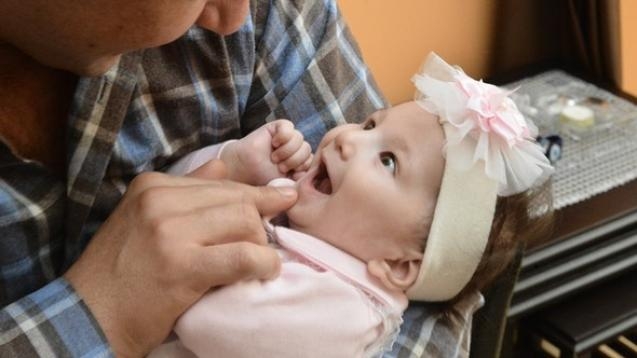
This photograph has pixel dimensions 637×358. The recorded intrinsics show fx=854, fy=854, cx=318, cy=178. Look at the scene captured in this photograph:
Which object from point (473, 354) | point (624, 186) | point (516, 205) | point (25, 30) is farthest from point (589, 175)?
point (25, 30)

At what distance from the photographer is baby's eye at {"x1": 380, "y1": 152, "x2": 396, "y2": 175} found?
0.96 metres

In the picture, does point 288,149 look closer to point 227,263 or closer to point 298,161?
point 298,161

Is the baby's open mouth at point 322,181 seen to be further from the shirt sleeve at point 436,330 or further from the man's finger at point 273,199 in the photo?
the shirt sleeve at point 436,330

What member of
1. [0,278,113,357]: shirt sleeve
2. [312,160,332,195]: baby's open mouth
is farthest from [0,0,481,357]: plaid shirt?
[312,160,332,195]: baby's open mouth

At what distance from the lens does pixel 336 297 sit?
0.90 metres

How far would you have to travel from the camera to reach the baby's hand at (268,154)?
1002mm

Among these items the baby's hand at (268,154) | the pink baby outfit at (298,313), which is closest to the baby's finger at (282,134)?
the baby's hand at (268,154)

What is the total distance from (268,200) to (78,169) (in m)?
0.20

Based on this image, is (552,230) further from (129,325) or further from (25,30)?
(25,30)

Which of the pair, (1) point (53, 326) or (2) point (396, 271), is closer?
(1) point (53, 326)

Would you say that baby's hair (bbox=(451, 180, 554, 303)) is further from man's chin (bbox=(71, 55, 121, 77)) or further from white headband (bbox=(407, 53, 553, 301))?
man's chin (bbox=(71, 55, 121, 77))

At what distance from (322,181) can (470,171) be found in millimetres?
182

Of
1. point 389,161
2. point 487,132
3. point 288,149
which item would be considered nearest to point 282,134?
point 288,149

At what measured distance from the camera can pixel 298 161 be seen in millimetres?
1025
